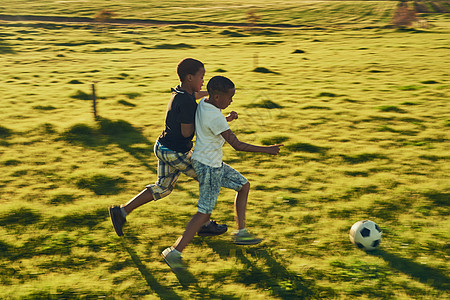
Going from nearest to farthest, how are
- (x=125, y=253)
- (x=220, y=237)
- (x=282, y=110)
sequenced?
(x=125, y=253), (x=220, y=237), (x=282, y=110)

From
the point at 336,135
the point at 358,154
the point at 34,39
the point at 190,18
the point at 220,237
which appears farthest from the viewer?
the point at 190,18

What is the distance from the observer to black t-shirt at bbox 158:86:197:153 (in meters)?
4.43

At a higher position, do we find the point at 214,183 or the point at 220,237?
the point at 214,183

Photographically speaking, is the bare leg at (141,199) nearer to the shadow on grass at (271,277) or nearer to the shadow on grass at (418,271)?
the shadow on grass at (271,277)

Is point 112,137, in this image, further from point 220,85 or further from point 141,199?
point 220,85

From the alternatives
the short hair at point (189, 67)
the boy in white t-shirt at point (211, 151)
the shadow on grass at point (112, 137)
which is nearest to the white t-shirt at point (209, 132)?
the boy in white t-shirt at point (211, 151)

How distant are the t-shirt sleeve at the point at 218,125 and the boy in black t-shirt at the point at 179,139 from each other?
9.8 inches

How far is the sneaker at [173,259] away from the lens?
4480 mm

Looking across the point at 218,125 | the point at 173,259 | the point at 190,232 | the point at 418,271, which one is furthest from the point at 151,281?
the point at 418,271

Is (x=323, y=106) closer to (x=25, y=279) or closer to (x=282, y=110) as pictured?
(x=282, y=110)

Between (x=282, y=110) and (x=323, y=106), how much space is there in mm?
1123

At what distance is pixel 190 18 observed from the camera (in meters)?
50.1

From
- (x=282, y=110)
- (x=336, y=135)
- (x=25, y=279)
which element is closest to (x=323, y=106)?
(x=282, y=110)

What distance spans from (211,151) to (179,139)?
0.36m
